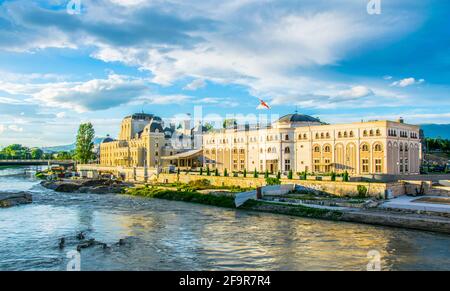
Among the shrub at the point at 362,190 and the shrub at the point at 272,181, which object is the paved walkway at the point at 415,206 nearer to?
the shrub at the point at 362,190

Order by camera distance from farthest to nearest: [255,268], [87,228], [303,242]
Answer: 1. [87,228]
2. [303,242]
3. [255,268]

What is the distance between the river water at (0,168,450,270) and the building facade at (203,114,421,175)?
23687mm

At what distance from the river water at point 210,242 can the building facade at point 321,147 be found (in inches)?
933

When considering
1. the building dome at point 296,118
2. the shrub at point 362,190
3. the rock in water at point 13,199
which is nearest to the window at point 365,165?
the shrub at point 362,190

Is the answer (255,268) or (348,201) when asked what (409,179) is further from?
(255,268)

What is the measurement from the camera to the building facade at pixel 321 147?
184 ft

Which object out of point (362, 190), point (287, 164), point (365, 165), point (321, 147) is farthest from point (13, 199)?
point (365, 165)

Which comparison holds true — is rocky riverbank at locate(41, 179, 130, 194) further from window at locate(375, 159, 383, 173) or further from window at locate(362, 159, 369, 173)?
window at locate(375, 159, 383, 173)

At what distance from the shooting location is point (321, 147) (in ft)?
206

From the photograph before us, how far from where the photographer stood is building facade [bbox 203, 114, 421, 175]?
5594 centimetres

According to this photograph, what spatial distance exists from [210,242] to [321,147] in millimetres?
39444

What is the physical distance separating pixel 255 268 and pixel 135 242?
10202mm

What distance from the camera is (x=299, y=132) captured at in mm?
66312
